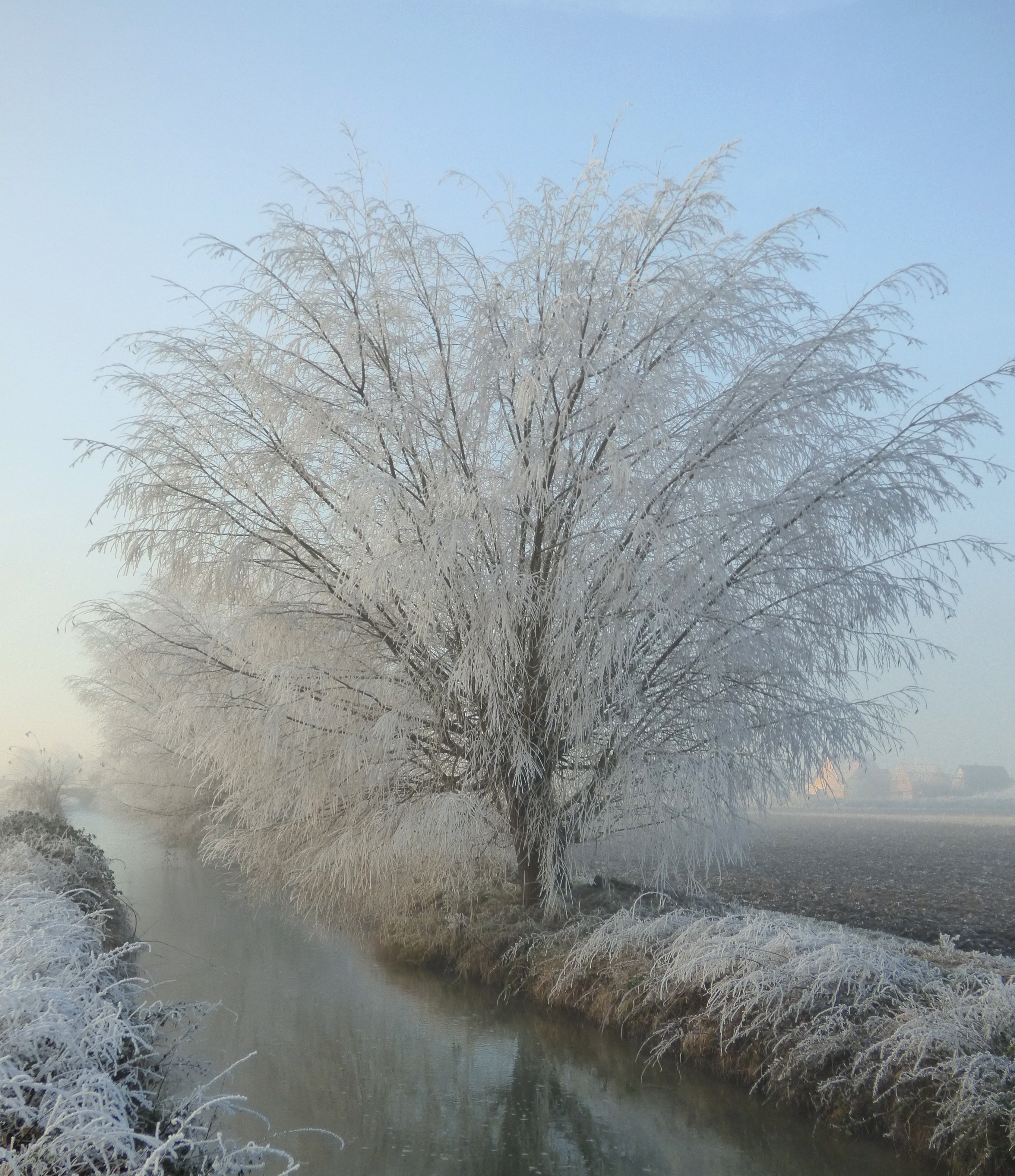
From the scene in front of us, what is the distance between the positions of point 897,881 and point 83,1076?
361 inches

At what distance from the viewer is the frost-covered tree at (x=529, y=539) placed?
6.47 m

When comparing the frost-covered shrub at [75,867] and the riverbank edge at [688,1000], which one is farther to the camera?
the frost-covered shrub at [75,867]

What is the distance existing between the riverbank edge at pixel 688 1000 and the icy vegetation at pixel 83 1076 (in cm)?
232

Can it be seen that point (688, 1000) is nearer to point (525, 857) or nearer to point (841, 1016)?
point (841, 1016)

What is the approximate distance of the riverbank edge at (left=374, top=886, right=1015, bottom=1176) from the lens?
3.79 m

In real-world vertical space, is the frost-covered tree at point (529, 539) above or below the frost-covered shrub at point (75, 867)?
above

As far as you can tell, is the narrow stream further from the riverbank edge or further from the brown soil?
Result: the brown soil

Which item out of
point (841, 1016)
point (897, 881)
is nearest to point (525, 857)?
point (841, 1016)

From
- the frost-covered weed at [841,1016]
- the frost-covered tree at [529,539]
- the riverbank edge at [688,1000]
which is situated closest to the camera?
the frost-covered weed at [841,1016]

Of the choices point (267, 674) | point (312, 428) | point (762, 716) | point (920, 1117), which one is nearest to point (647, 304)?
point (312, 428)

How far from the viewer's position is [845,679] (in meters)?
7.02

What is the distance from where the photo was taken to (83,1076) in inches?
103

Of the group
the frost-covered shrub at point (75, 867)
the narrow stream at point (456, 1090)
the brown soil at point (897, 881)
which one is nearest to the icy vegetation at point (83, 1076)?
the narrow stream at point (456, 1090)

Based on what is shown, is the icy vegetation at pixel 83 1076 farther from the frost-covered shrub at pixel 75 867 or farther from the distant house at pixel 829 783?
the distant house at pixel 829 783
